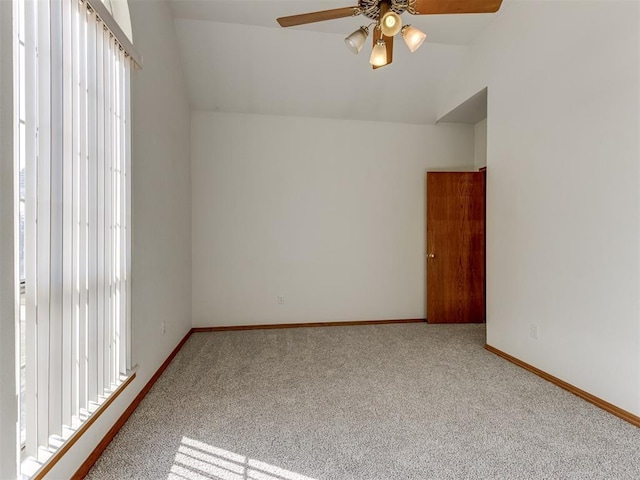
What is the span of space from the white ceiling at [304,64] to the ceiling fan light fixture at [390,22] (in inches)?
55.3

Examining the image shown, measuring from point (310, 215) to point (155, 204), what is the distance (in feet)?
6.31

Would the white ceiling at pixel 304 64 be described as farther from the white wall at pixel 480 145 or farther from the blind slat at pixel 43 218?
the blind slat at pixel 43 218

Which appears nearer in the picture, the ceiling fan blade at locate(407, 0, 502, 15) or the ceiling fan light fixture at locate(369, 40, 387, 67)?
the ceiling fan blade at locate(407, 0, 502, 15)

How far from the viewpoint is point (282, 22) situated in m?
1.85

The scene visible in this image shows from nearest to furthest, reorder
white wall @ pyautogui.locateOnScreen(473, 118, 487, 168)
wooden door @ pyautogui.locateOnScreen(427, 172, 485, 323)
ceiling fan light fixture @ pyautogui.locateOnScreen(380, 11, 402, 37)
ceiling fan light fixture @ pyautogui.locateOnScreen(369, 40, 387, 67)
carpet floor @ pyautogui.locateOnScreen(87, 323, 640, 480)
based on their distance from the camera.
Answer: carpet floor @ pyautogui.locateOnScreen(87, 323, 640, 480)
ceiling fan light fixture @ pyautogui.locateOnScreen(380, 11, 402, 37)
ceiling fan light fixture @ pyautogui.locateOnScreen(369, 40, 387, 67)
wooden door @ pyautogui.locateOnScreen(427, 172, 485, 323)
white wall @ pyautogui.locateOnScreen(473, 118, 487, 168)

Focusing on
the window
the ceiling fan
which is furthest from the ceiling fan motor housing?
the window

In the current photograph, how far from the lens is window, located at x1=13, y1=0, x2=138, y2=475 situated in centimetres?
118

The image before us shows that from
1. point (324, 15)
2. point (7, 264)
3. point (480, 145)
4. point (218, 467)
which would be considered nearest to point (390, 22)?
point (324, 15)

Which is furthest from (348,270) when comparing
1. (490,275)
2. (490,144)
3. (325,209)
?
(490,144)

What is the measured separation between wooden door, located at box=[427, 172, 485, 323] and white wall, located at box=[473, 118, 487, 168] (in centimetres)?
33

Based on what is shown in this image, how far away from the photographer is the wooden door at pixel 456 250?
156 inches

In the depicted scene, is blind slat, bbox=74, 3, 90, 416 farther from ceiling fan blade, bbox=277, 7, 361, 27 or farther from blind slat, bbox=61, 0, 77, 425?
ceiling fan blade, bbox=277, 7, 361, 27

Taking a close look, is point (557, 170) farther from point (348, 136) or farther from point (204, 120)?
point (204, 120)

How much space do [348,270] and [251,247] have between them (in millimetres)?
1263
